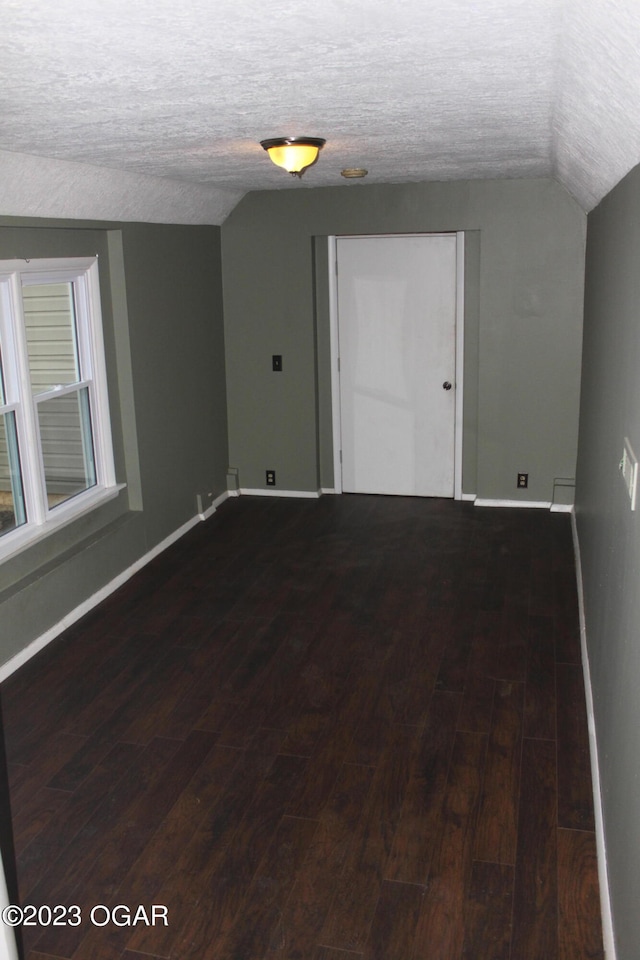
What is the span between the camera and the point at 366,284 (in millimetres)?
6539

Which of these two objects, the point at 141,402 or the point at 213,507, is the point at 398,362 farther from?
the point at 141,402

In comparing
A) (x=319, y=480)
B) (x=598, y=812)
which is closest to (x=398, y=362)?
(x=319, y=480)

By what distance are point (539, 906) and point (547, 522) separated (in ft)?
12.3

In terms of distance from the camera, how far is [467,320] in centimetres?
638

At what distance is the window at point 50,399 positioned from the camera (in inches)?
171

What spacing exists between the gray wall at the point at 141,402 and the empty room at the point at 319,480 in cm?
3

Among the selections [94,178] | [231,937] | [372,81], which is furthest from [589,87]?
[94,178]

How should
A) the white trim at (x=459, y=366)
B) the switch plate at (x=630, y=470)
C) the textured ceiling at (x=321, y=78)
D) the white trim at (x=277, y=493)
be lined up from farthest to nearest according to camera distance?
1. the white trim at (x=277, y=493)
2. the white trim at (x=459, y=366)
3. the switch plate at (x=630, y=470)
4. the textured ceiling at (x=321, y=78)

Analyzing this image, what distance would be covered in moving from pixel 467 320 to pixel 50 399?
310 cm

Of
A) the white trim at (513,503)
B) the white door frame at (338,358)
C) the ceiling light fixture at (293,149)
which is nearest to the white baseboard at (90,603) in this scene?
the white door frame at (338,358)

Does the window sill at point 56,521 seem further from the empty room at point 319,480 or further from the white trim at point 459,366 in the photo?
the white trim at point 459,366

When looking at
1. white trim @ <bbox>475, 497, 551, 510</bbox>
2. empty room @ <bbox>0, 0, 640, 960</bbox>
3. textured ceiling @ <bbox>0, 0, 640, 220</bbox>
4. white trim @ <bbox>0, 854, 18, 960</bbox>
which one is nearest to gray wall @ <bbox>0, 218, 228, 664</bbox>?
empty room @ <bbox>0, 0, 640, 960</bbox>

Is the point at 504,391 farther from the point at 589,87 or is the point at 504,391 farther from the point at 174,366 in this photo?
the point at 589,87

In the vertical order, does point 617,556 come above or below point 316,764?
above
